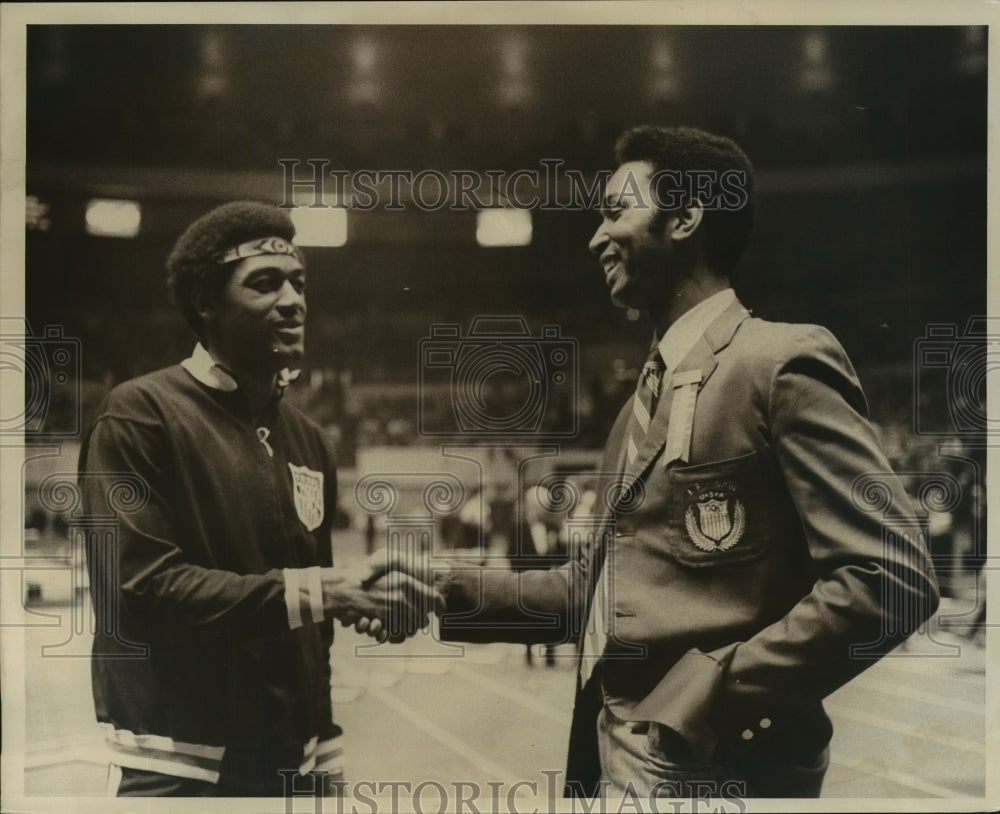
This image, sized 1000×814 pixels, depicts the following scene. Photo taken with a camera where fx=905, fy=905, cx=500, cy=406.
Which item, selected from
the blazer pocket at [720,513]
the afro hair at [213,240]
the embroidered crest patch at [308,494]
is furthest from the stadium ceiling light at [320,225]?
the blazer pocket at [720,513]

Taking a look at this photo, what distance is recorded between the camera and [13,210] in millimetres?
3076

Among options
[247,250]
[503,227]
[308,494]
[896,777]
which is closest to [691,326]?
[503,227]

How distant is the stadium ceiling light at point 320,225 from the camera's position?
3006 mm

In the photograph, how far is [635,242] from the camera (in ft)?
9.78

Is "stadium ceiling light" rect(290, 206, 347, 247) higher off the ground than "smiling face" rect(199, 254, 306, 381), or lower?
higher

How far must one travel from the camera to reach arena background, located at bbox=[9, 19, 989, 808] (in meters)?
3.00

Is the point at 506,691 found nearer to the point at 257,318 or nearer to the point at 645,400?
the point at 645,400

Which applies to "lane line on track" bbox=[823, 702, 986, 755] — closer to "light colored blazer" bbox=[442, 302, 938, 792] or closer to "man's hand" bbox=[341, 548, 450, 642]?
"light colored blazer" bbox=[442, 302, 938, 792]

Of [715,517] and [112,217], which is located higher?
[112,217]

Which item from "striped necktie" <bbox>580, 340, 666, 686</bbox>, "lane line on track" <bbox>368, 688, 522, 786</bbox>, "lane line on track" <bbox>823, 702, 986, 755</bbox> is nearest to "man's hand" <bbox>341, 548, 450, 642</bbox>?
"lane line on track" <bbox>368, 688, 522, 786</bbox>

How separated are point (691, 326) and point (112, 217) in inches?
77.0

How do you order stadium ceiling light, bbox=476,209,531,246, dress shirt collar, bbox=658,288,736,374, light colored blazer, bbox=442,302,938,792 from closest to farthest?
1. light colored blazer, bbox=442,302,938,792
2. dress shirt collar, bbox=658,288,736,374
3. stadium ceiling light, bbox=476,209,531,246

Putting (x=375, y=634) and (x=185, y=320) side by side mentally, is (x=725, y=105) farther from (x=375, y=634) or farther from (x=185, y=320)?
(x=375, y=634)

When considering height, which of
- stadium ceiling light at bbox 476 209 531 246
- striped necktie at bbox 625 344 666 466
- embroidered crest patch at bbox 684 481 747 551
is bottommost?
embroidered crest patch at bbox 684 481 747 551
